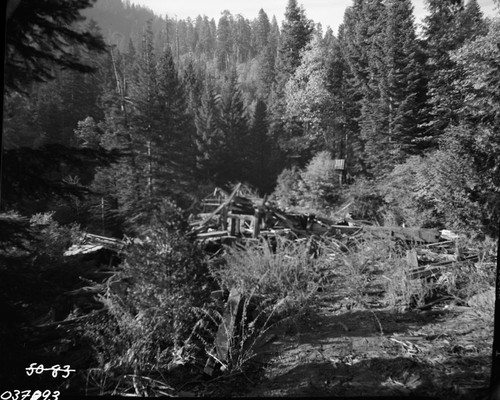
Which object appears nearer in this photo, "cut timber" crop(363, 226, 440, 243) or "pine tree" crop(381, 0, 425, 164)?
"pine tree" crop(381, 0, 425, 164)

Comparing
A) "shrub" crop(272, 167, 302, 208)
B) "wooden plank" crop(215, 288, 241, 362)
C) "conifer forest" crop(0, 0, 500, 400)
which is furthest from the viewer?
"shrub" crop(272, 167, 302, 208)

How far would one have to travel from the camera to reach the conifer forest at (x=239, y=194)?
1.82 metres

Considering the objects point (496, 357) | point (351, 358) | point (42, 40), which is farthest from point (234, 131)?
point (496, 357)

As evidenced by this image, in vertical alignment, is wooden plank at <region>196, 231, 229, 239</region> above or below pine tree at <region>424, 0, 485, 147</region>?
below

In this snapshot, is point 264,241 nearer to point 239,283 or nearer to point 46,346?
point 239,283

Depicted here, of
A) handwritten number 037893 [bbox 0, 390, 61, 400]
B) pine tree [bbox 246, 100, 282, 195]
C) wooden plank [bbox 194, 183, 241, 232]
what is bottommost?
handwritten number 037893 [bbox 0, 390, 61, 400]

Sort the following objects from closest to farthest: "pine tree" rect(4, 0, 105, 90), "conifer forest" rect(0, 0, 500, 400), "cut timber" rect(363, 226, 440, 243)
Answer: "pine tree" rect(4, 0, 105, 90) → "conifer forest" rect(0, 0, 500, 400) → "cut timber" rect(363, 226, 440, 243)

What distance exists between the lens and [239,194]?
2262 mm

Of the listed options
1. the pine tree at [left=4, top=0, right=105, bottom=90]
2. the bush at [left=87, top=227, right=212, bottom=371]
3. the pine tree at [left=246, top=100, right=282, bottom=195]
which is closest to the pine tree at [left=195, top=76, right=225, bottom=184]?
the pine tree at [left=246, top=100, right=282, bottom=195]

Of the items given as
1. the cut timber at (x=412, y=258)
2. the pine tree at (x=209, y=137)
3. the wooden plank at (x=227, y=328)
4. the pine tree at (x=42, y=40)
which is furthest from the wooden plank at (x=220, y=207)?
the cut timber at (x=412, y=258)

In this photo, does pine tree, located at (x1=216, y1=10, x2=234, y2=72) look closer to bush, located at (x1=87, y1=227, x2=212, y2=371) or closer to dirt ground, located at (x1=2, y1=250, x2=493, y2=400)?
bush, located at (x1=87, y1=227, x2=212, y2=371)

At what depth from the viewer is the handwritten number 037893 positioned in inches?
68.8

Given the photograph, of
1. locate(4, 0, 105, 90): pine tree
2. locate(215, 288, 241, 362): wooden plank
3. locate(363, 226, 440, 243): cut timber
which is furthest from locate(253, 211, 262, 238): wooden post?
locate(4, 0, 105, 90): pine tree

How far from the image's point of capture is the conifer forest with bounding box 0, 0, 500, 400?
5.98ft
